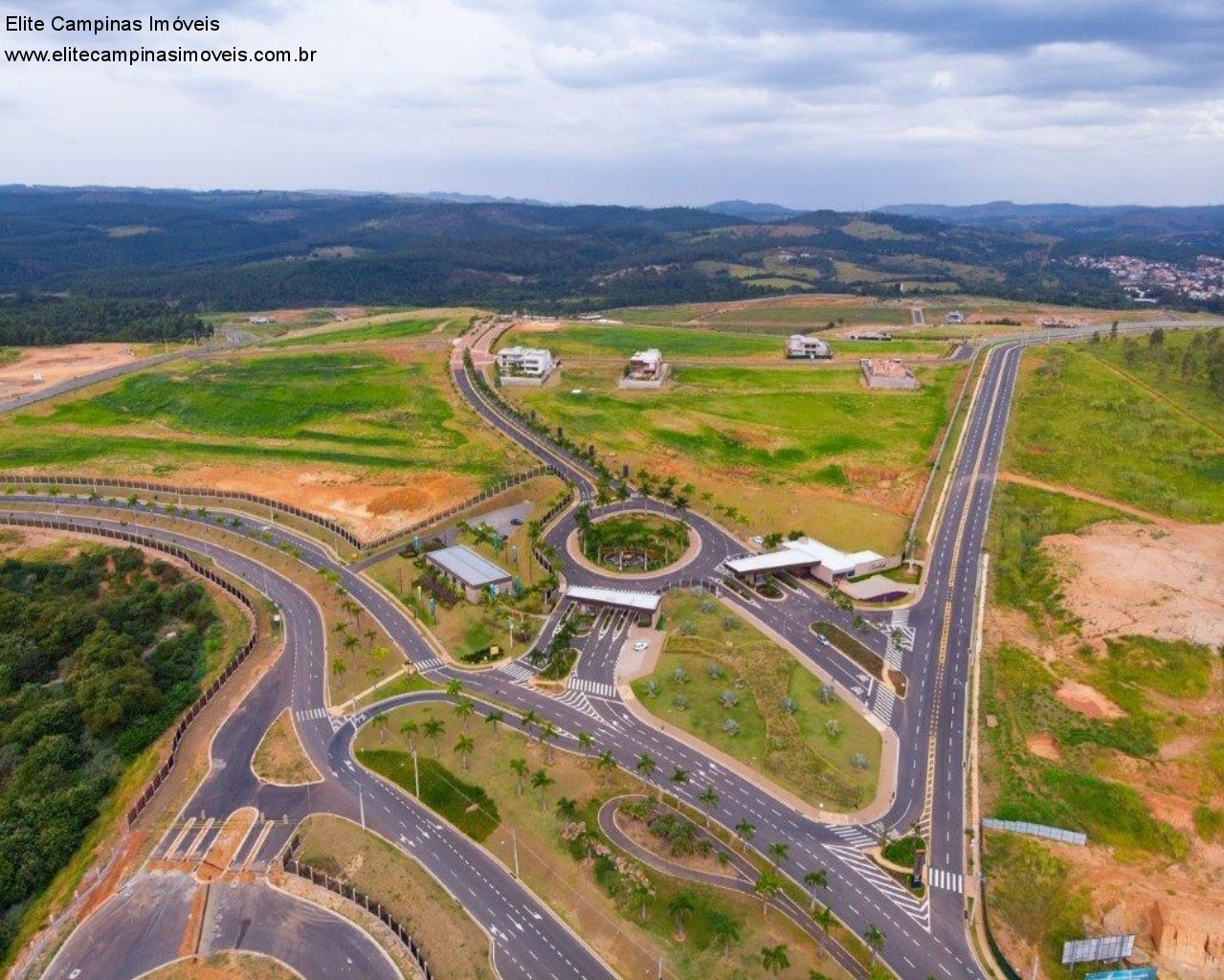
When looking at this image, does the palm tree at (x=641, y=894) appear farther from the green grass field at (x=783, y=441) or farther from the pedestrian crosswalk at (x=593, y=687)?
the green grass field at (x=783, y=441)

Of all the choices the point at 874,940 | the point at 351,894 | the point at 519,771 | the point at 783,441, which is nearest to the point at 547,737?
the point at 519,771

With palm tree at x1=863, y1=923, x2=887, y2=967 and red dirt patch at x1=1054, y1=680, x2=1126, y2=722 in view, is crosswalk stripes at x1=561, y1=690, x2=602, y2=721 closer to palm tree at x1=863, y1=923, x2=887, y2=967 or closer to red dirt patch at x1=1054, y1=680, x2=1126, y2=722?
palm tree at x1=863, y1=923, x2=887, y2=967

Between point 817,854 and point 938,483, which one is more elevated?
point 938,483

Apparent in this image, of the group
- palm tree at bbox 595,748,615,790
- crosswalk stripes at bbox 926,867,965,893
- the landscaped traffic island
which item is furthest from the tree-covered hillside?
crosswalk stripes at bbox 926,867,965,893

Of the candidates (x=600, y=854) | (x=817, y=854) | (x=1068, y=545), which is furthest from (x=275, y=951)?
(x=1068, y=545)

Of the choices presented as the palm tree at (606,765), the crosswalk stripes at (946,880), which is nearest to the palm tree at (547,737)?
the palm tree at (606,765)

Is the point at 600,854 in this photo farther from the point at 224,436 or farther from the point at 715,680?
the point at 224,436
